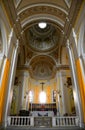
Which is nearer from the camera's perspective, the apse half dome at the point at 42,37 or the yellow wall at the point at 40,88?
the apse half dome at the point at 42,37

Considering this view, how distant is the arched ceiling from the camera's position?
27.5 ft

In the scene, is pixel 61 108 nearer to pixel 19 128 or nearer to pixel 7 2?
pixel 19 128

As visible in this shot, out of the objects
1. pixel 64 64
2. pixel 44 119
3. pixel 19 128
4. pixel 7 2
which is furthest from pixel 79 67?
pixel 64 64

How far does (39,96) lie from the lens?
18172mm

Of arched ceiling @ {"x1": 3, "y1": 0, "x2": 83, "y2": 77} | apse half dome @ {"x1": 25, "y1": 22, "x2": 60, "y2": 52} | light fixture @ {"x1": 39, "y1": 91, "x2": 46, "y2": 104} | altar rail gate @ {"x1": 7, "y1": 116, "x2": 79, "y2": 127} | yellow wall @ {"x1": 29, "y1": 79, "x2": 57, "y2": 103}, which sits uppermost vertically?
apse half dome @ {"x1": 25, "y1": 22, "x2": 60, "y2": 52}

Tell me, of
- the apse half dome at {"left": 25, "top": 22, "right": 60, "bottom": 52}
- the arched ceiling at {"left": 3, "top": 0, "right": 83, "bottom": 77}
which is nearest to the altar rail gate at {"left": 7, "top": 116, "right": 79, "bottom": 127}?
the arched ceiling at {"left": 3, "top": 0, "right": 83, "bottom": 77}

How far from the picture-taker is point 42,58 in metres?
17.7

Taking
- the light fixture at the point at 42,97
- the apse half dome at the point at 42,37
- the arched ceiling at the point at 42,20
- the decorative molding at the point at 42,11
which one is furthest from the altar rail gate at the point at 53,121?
the apse half dome at the point at 42,37

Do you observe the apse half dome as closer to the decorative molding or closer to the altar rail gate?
the decorative molding

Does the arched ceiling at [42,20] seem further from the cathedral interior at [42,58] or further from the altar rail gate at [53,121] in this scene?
the altar rail gate at [53,121]

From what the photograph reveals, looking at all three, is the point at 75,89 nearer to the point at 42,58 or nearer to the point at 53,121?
the point at 53,121

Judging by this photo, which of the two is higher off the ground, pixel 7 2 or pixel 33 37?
pixel 33 37

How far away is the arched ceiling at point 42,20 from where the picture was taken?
8375 millimetres

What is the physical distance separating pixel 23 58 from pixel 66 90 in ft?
20.5
